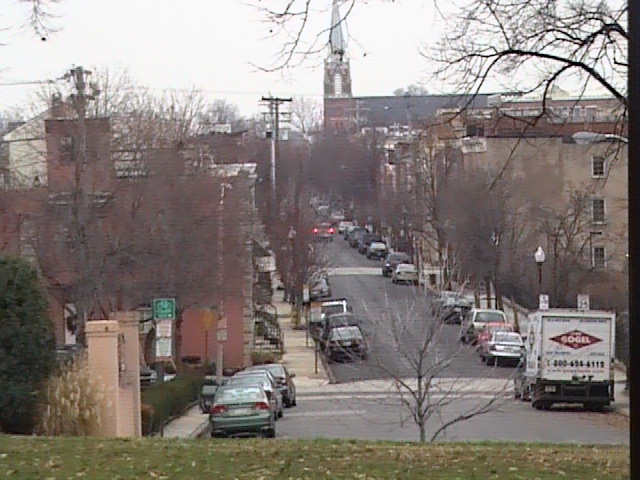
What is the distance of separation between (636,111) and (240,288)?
2231 cm

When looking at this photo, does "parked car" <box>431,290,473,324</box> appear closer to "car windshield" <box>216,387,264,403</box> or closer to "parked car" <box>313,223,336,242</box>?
"car windshield" <box>216,387,264,403</box>

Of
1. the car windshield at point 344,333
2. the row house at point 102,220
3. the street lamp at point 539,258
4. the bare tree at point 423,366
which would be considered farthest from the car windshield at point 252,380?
the street lamp at point 539,258

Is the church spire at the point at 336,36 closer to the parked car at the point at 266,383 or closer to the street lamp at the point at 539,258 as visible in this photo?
the parked car at the point at 266,383

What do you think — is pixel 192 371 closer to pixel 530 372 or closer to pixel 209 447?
pixel 530 372

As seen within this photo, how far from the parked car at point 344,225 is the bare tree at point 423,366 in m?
5.37

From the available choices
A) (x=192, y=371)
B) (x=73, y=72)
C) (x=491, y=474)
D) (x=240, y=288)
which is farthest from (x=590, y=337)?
(x=491, y=474)

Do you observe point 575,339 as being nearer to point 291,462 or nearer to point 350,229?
point 350,229

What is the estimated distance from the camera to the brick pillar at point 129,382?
662 inches

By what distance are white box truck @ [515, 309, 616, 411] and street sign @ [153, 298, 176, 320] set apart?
717 centimetres

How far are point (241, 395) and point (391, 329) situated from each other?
105 inches

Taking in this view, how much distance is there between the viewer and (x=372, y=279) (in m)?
25.2

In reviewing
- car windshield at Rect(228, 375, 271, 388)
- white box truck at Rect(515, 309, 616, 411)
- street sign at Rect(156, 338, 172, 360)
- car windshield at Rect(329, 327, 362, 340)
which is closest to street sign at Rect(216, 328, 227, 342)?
street sign at Rect(156, 338, 172, 360)

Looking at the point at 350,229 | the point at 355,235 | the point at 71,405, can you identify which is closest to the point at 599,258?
the point at 350,229

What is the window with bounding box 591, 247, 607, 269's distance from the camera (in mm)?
21797
